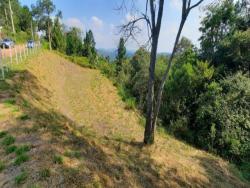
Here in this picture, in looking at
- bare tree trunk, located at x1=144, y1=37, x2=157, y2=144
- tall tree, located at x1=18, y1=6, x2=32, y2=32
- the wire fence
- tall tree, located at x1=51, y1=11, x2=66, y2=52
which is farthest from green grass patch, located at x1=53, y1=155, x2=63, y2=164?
tall tree, located at x1=18, y1=6, x2=32, y2=32

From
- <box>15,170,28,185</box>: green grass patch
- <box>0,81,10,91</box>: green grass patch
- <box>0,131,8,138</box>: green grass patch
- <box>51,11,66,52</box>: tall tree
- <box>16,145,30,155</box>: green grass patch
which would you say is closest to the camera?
<box>15,170,28,185</box>: green grass patch

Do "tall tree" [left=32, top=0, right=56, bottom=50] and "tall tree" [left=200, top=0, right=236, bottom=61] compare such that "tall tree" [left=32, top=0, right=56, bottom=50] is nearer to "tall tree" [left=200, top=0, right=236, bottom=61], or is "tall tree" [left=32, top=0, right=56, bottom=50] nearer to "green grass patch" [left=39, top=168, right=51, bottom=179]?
"tall tree" [left=200, top=0, right=236, bottom=61]

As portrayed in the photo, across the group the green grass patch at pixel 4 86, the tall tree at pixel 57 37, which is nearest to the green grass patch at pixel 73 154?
the green grass patch at pixel 4 86

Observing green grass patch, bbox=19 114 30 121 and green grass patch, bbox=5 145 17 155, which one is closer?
green grass patch, bbox=5 145 17 155

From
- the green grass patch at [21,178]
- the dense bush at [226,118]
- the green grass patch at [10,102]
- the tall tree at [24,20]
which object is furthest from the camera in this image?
the tall tree at [24,20]

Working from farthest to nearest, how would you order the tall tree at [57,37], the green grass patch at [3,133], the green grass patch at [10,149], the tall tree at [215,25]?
the tall tree at [57,37]
the tall tree at [215,25]
the green grass patch at [3,133]
the green grass patch at [10,149]

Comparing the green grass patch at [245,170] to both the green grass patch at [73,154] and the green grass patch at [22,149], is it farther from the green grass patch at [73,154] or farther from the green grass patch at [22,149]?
the green grass patch at [22,149]

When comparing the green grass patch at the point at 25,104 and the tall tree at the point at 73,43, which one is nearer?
the green grass patch at the point at 25,104

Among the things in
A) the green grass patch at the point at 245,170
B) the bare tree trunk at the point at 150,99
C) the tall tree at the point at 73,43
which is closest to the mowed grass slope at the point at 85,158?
the bare tree trunk at the point at 150,99

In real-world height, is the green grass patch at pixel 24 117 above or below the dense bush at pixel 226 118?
above

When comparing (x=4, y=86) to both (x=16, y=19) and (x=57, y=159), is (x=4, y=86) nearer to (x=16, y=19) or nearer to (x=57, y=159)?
(x=57, y=159)

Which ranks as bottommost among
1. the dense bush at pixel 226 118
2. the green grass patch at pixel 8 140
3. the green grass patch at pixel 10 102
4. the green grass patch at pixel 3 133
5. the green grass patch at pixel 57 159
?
the dense bush at pixel 226 118

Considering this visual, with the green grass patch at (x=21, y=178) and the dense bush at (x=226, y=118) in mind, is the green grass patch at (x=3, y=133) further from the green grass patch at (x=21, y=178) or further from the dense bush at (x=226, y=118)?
the dense bush at (x=226, y=118)

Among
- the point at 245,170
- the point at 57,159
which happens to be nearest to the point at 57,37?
the point at 245,170
